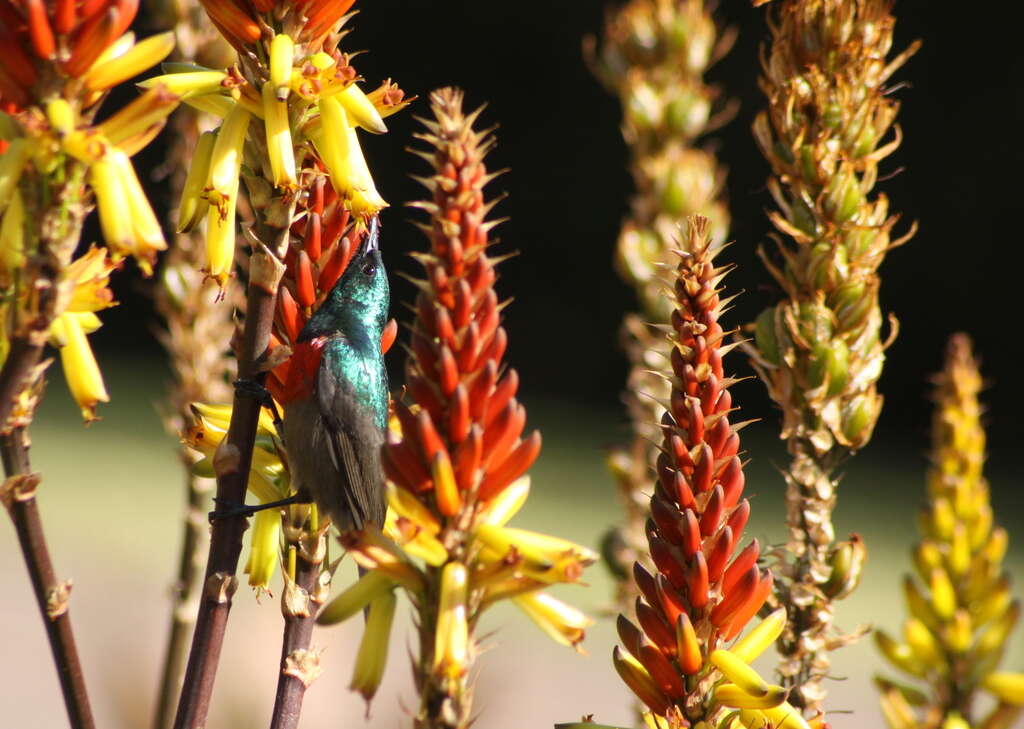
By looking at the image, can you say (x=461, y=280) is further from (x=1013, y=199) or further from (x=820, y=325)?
(x=1013, y=199)

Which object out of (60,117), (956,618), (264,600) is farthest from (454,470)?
(264,600)

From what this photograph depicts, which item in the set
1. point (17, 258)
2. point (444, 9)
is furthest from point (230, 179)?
point (444, 9)

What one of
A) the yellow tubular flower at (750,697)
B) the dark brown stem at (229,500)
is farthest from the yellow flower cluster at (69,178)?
the yellow tubular flower at (750,697)

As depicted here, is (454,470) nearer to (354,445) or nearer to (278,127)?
(278,127)

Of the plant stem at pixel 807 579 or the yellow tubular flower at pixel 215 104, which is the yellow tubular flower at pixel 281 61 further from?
the plant stem at pixel 807 579

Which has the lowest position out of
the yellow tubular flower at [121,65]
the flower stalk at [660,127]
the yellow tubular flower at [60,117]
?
the yellow tubular flower at [60,117]

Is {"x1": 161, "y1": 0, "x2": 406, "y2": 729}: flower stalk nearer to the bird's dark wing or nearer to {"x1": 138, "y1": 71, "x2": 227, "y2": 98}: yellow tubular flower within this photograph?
{"x1": 138, "y1": 71, "x2": 227, "y2": 98}: yellow tubular flower
